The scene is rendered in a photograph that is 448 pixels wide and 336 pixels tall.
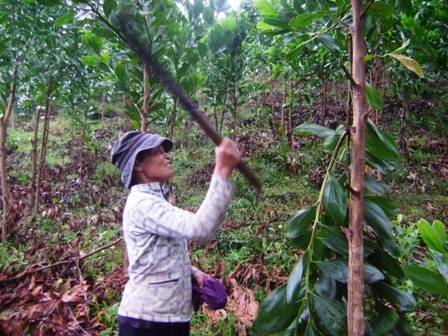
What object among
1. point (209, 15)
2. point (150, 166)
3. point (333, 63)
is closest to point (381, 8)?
point (150, 166)

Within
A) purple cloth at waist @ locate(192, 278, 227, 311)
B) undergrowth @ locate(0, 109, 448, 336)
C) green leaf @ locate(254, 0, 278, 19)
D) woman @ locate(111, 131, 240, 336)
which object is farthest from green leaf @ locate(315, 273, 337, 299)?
green leaf @ locate(254, 0, 278, 19)

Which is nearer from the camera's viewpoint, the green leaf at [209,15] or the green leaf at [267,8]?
the green leaf at [267,8]

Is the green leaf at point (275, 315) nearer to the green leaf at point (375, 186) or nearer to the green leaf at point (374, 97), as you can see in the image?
the green leaf at point (375, 186)

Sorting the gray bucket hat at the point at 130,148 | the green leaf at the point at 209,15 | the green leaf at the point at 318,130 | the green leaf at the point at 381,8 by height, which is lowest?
the green leaf at the point at 318,130

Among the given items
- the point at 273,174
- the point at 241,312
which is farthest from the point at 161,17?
the point at 273,174

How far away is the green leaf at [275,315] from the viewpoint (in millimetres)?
1139

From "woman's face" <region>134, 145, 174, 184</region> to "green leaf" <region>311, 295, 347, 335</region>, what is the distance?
883mm

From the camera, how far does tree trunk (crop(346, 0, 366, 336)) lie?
0.86 m

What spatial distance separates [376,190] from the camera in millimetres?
1246

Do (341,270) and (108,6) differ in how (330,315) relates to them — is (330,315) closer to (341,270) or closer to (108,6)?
(341,270)

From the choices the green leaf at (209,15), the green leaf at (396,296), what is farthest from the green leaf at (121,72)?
the green leaf at (396,296)

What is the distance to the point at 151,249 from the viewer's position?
1.54 meters

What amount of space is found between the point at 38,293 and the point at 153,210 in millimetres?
2168

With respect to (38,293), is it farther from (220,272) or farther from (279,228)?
(279,228)
